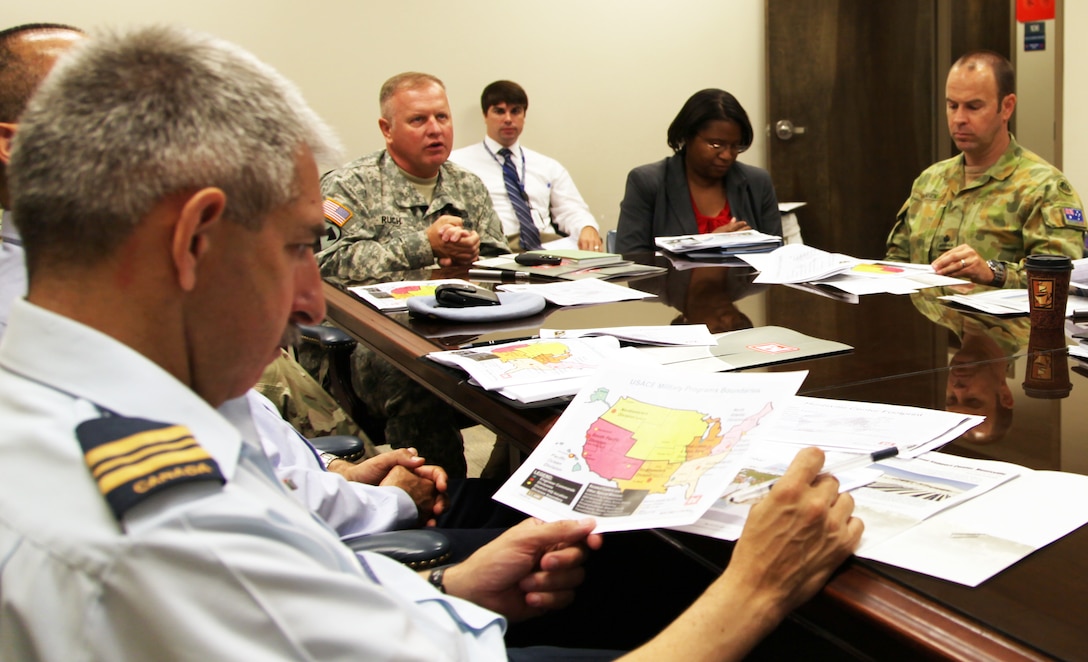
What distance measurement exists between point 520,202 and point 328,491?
11.5ft

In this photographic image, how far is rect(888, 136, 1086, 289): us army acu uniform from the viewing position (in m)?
2.45

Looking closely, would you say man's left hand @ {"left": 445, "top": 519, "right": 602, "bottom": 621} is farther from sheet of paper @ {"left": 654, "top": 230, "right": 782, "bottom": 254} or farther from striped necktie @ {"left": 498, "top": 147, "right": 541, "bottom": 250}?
striped necktie @ {"left": 498, "top": 147, "right": 541, "bottom": 250}

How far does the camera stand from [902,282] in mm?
2049

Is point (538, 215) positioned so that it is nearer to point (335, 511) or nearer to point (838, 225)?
point (838, 225)

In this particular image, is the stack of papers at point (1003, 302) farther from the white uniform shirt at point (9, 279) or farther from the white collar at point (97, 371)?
the white uniform shirt at point (9, 279)

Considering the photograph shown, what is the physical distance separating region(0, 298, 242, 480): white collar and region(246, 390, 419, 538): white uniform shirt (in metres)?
0.54

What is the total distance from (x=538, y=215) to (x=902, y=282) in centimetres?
282

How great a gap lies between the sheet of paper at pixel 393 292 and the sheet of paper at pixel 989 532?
127 cm

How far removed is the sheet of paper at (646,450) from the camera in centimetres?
86

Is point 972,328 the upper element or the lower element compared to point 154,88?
lower

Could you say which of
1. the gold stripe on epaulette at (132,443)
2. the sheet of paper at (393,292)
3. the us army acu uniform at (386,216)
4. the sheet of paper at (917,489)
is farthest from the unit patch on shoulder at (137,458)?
the us army acu uniform at (386,216)

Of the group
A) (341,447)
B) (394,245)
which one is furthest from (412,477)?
(394,245)

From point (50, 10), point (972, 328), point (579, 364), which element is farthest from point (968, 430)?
point (50, 10)

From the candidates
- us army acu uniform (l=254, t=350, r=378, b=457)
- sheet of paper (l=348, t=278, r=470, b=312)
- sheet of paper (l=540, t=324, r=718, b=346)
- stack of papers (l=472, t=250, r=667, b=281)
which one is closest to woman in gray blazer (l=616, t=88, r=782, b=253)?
stack of papers (l=472, t=250, r=667, b=281)
